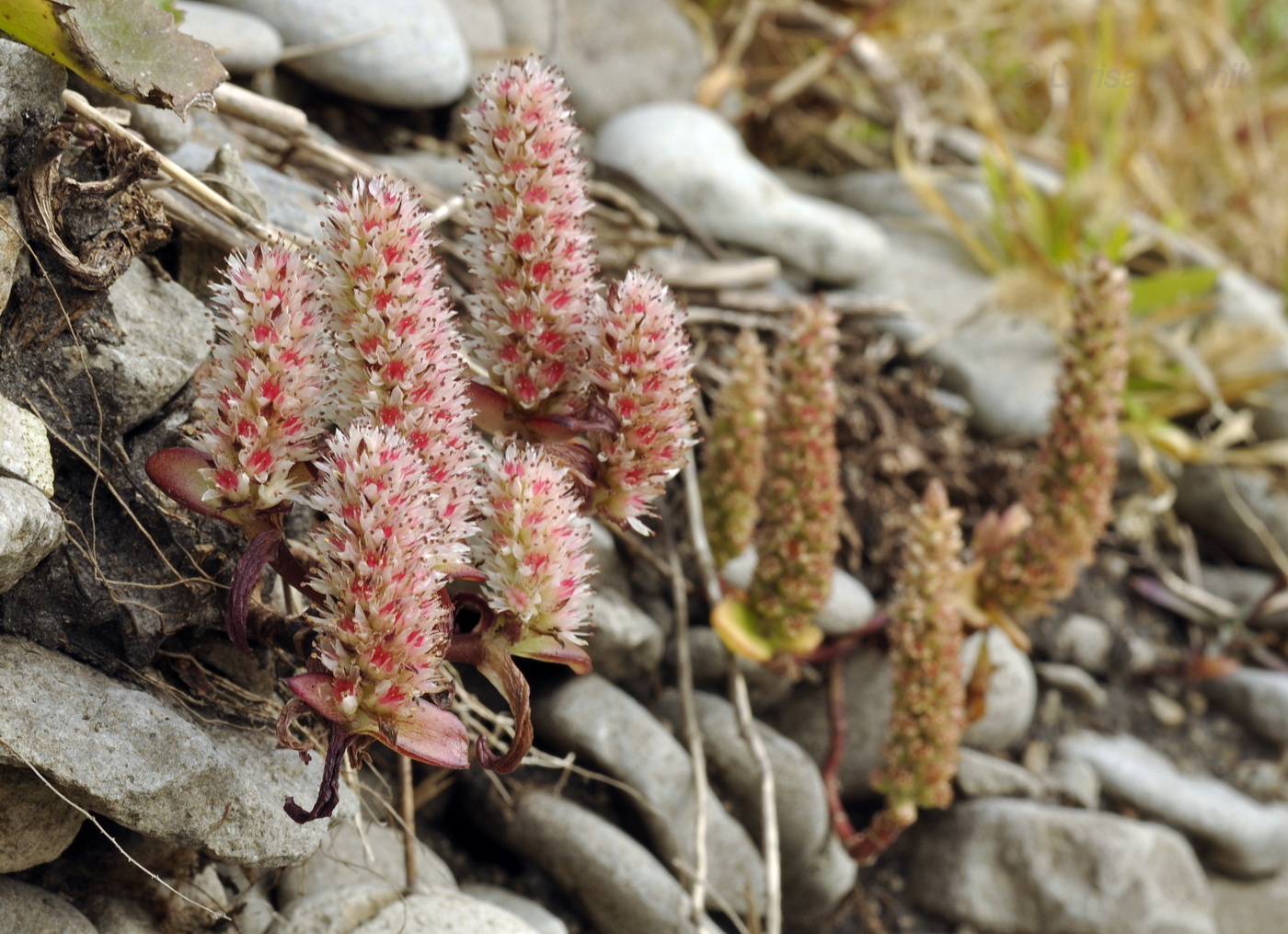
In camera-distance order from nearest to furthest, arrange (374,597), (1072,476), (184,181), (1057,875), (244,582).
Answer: (374,597)
(244,582)
(184,181)
(1072,476)
(1057,875)

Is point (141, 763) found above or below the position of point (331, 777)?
below

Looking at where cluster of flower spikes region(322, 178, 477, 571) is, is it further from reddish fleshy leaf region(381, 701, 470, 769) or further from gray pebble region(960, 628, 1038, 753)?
gray pebble region(960, 628, 1038, 753)

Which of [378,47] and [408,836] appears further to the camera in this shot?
[378,47]

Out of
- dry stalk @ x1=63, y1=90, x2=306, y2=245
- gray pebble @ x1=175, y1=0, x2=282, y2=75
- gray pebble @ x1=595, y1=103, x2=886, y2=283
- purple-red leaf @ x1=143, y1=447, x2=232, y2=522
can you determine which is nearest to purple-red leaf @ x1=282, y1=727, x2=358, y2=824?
purple-red leaf @ x1=143, y1=447, x2=232, y2=522

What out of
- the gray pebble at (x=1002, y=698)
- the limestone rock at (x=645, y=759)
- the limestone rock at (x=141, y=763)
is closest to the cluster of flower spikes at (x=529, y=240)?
the limestone rock at (x=141, y=763)

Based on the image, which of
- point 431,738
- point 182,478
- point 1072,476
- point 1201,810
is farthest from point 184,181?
point 1201,810

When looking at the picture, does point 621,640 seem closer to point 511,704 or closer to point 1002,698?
point 511,704

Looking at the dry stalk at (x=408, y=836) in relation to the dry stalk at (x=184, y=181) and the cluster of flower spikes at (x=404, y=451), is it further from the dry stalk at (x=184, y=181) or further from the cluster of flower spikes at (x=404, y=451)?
the dry stalk at (x=184, y=181)
